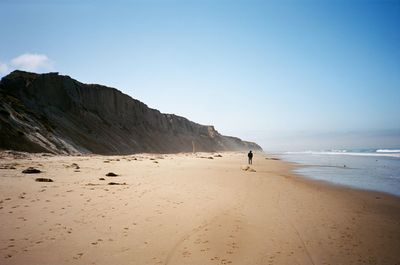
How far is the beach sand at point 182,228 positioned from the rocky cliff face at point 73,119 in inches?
871

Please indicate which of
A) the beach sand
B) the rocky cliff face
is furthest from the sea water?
the rocky cliff face

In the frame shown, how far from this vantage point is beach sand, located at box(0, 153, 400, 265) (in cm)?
436

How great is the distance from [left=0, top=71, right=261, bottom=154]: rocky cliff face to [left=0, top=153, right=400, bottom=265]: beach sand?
22115 millimetres

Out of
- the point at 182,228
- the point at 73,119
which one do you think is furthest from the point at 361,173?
the point at 73,119

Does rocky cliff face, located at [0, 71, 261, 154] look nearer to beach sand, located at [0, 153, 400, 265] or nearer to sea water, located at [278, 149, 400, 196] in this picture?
beach sand, located at [0, 153, 400, 265]

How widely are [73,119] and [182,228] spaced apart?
45747 millimetres

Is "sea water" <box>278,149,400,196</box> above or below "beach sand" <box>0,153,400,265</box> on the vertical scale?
above

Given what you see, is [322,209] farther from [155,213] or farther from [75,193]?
[75,193]

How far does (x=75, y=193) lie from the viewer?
827 cm

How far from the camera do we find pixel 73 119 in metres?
45.6

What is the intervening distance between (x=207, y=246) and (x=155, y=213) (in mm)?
2231

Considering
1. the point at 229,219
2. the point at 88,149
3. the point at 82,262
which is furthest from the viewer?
the point at 88,149

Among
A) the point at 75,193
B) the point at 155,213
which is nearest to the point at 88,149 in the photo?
the point at 75,193

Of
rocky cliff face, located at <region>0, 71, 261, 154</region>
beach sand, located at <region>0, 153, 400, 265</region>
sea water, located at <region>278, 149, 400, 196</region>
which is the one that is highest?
rocky cliff face, located at <region>0, 71, 261, 154</region>
